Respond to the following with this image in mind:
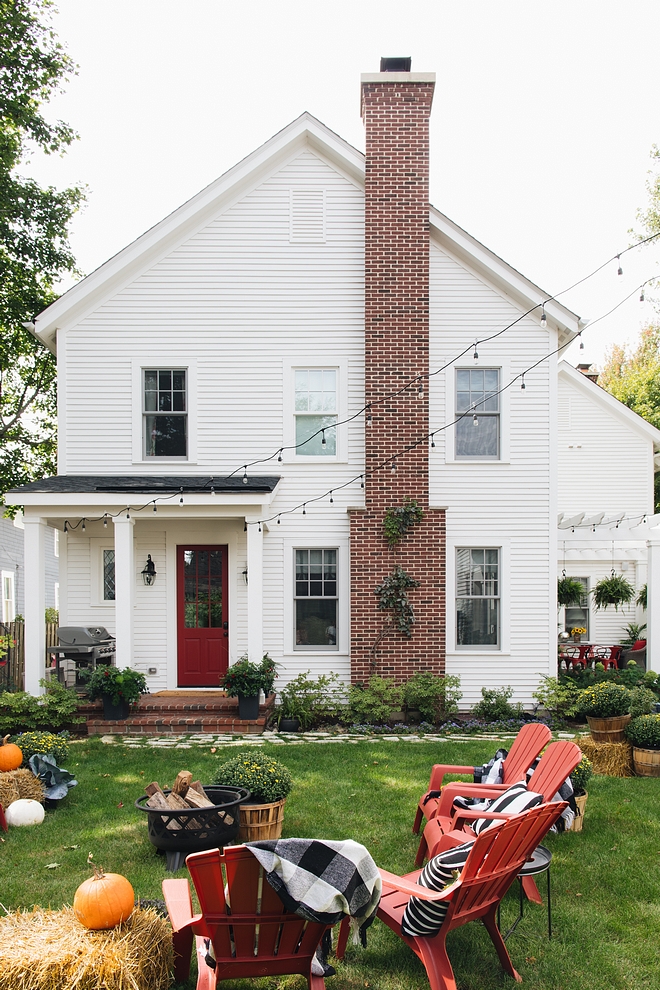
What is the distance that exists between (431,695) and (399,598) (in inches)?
58.8

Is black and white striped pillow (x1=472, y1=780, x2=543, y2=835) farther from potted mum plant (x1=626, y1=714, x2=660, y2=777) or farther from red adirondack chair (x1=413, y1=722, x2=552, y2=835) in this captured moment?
potted mum plant (x1=626, y1=714, x2=660, y2=777)

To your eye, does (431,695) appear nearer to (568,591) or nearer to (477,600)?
(477,600)

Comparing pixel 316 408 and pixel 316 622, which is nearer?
pixel 316 622

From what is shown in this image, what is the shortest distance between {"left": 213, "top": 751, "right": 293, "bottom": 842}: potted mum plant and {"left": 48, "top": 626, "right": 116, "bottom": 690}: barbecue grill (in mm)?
6093

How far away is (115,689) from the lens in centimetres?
1119

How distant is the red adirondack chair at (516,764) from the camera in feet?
20.4

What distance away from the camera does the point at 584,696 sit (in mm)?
9297

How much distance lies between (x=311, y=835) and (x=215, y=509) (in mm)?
6101

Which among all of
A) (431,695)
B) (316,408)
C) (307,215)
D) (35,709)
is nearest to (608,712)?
(431,695)

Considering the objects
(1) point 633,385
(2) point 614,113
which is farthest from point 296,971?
(1) point 633,385

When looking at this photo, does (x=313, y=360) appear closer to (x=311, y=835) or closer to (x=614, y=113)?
(x=614, y=113)

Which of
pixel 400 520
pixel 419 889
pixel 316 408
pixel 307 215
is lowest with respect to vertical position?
pixel 419 889

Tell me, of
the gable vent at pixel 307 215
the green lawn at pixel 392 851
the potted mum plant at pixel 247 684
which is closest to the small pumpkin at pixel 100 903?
the green lawn at pixel 392 851

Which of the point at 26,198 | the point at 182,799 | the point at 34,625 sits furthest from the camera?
the point at 26,198
